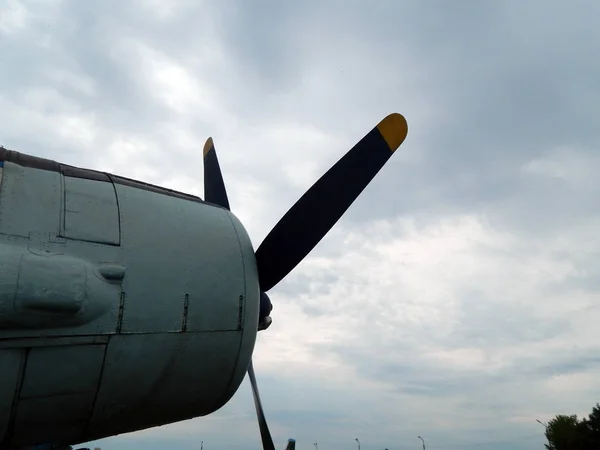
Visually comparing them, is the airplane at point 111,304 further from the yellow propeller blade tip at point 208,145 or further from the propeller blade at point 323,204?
the yellow propeller blade tip at point 208,145

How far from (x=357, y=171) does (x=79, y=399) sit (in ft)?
17.6

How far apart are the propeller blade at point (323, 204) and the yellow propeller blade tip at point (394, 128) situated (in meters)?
0.03

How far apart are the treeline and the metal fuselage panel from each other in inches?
2427

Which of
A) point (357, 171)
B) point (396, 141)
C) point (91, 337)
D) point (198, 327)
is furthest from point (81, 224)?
point (396, 141)

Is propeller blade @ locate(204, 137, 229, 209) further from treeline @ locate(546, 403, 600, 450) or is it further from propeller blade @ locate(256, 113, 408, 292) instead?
treeline @ locate(546, 403, 600, 450)

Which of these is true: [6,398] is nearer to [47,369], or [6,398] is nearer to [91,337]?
[47,369]

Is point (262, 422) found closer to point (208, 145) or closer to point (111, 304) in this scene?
point (111, 304)

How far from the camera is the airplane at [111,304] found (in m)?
5.32

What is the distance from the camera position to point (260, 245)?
8.05m

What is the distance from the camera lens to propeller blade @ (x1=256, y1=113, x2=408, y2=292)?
8.14 m

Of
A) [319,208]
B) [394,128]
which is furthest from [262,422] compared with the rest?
[394,128]

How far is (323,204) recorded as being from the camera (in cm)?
830

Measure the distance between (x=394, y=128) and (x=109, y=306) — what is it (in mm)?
5201

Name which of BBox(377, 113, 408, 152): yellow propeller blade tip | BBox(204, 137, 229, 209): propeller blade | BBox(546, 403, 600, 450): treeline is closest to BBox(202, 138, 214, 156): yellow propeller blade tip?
BBox(204, 137, 229, 209): propeller blade
